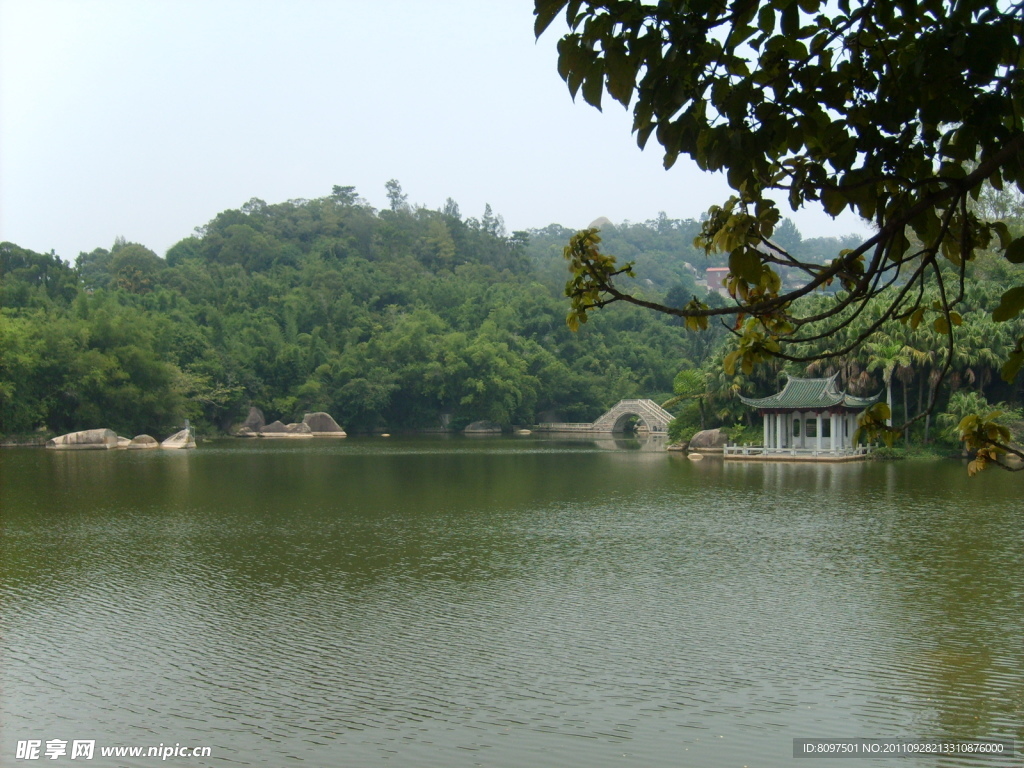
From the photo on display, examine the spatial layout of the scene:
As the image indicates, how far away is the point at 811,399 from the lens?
105ft

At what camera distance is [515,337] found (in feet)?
225

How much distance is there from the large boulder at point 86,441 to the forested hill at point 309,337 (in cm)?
245

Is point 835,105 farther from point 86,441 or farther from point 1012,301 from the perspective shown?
point 86,441

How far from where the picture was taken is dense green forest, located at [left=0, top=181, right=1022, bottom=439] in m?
37.8

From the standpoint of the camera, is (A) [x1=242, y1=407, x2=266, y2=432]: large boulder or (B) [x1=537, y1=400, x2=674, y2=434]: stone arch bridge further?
(A) [x1=242, y1=407, x2=266, y2=432]: large boulder

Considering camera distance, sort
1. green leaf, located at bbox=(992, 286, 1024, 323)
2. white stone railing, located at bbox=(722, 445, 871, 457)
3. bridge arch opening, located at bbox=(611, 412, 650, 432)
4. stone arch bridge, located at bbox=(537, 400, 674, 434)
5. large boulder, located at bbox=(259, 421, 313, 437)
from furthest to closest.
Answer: bridge arch opening, located at bbox=(611, 412, 650, 432) → large boulder, located at bbox=(259, 421, 313, 437) → stone arch bridge, located at bbox=(537, 400, 674, 434) → white stone railing, located at bbox=(722, 445, 871, 457) → green leaf, located at bbox=(992, 286, 1024, 323)

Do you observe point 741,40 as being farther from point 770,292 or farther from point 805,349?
point 805,349

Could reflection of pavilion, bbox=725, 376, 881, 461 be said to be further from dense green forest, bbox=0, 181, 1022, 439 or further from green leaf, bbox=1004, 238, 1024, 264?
green leaf, bbox=1004, 238, 1024, 264

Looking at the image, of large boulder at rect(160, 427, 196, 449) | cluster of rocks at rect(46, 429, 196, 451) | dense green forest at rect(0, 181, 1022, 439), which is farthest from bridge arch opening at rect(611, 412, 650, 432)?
cluster of rocks at rect(46, 429, 196, 451)

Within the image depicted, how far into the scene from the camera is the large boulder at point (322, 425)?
56.8 m

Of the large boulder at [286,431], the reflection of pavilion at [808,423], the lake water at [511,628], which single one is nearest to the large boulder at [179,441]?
the large boulder at [286,431]

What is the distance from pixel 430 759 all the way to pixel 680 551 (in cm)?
847

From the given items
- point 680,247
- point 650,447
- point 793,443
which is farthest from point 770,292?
point 680,247

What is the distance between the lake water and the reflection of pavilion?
435 inches
